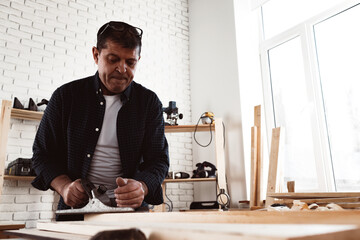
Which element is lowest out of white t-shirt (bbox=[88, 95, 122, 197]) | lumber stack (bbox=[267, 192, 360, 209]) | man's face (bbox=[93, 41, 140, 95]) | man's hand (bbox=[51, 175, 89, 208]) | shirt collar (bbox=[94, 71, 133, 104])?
lumber stack (bbox=[267, 192, 360, 209])

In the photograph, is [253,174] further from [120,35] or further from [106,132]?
[120,35]

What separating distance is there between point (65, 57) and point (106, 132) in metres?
2.42

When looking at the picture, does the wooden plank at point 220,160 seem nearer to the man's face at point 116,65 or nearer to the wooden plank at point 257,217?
the man's face at point 116,65

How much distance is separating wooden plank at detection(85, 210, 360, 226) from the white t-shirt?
0.50 m

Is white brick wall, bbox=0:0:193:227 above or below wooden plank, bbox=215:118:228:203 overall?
above

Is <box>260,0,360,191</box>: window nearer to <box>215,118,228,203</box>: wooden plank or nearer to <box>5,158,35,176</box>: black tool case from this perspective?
<box>215,118,228,203</box>: wooden plank

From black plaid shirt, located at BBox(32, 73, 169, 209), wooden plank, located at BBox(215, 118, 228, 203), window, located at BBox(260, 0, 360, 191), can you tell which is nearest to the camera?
black plaid shirt, located at BBox(32, 73, 169, 209)

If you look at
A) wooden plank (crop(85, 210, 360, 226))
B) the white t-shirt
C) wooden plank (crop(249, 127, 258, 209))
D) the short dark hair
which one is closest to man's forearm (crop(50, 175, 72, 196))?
the white t-shirt

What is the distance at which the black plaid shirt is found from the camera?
1.23 metres

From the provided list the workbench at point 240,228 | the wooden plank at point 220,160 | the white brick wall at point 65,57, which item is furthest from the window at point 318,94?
the workbench at point 240,228

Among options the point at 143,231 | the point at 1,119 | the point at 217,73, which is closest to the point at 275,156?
the point at 217,73

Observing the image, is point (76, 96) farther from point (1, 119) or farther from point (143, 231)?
point (1, 119)

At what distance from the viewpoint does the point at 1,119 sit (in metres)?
2.61

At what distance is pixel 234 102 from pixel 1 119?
234cm
